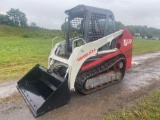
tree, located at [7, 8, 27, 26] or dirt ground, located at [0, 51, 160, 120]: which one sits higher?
tree, located at [7, 8, 27, 26]

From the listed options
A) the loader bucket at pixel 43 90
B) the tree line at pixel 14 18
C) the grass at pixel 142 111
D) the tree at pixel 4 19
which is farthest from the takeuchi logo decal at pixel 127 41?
the tree at pixel 4 19

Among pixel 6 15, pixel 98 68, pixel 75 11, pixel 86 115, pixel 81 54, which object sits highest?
pixel 6 15

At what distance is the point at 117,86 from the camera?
18.5 feet

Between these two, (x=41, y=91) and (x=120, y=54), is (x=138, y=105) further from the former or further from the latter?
(x=41, y=91)

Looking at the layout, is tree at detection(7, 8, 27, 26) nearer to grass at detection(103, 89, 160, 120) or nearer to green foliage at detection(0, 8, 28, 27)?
green foliage at detection(0, 8, 28, 27)

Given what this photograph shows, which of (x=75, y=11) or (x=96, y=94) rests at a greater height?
(x=75, y=11)

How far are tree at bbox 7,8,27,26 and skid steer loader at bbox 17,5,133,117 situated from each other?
50.1m

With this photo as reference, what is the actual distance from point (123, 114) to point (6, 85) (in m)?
3.68

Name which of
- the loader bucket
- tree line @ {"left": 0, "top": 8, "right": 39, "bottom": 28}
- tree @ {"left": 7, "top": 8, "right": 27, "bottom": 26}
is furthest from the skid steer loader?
tree @ {"left": 7, "top": 8, "right": 27, "bottom": 26}

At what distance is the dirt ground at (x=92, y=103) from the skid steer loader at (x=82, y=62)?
0.16m

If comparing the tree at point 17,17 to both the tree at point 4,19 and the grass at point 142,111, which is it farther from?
the grass at point 142,111

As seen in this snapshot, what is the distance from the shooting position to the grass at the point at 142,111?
12.2ft

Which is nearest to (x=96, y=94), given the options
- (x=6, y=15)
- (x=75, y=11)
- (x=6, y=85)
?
(x=75, y=11)

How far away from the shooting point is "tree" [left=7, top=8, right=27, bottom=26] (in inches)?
2059
